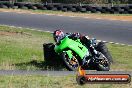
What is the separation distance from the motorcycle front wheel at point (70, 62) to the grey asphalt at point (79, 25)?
27.2 ft

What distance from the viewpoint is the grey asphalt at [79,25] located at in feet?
71.1

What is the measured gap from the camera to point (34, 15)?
1214 inches

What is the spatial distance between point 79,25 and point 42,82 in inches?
657

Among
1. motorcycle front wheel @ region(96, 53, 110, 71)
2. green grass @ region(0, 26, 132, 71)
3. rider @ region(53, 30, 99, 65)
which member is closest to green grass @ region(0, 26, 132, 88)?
green grass @ region(0, 26, 132, 71)

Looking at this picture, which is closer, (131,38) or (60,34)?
(60,34)

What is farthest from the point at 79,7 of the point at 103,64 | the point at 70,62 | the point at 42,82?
the point at 42,82

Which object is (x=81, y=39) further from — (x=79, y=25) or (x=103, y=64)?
(x=79, y=25)

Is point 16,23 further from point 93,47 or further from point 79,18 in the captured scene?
point 93,47

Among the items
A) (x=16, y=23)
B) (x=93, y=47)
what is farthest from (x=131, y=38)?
(x=93, y=47)

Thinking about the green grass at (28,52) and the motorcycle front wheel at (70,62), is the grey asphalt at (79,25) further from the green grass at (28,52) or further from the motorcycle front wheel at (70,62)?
the motorcycle front wheel at (70,62)

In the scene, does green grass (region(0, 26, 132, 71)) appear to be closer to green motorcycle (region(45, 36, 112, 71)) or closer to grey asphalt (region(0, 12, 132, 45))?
green motorcycle (region(45, 36, 112, 71))

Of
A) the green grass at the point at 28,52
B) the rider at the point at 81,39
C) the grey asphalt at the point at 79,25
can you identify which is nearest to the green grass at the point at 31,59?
the green grass at the point at 28,52

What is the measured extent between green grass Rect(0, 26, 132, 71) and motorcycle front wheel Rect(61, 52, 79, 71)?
1.80 ft

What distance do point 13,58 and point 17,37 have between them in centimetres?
546
